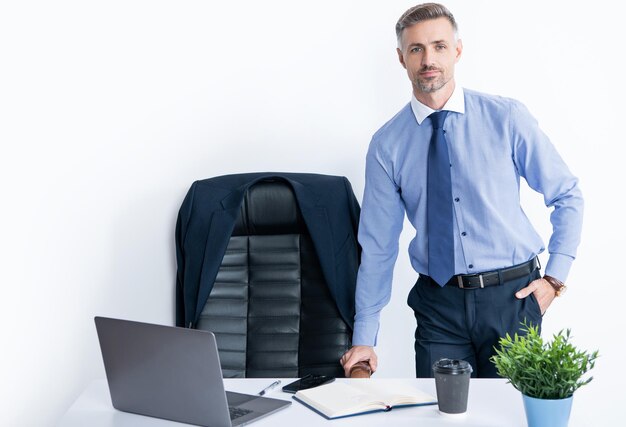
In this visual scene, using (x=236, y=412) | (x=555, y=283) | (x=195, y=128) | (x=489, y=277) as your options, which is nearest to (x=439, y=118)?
(x=489, y=277)

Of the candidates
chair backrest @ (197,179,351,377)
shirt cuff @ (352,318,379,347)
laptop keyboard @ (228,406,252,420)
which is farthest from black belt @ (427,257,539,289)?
laptop keyboard @ (228,406,252,420)

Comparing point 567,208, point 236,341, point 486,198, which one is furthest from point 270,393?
point 567,208

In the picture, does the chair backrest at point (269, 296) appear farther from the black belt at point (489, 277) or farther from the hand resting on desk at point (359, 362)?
the black belt at point (489, 277)

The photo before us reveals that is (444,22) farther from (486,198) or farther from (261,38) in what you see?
(261,38)

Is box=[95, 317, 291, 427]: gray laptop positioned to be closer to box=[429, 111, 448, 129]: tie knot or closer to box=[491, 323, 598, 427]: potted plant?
box=[491, 323, 598, 427]: potted plant

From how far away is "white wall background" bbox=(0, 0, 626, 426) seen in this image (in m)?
2.61

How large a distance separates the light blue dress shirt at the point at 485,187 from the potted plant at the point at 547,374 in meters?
0.87

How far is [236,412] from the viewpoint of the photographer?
1723 millimetres

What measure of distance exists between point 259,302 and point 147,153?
0.74m

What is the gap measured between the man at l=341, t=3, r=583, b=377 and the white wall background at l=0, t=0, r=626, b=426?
1.73 feet

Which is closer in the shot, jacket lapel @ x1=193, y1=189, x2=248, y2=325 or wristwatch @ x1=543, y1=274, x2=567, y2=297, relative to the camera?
wristwatch @ x1=543, y1=274, x2=567, y2=297

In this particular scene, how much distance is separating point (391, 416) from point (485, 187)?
0.97m

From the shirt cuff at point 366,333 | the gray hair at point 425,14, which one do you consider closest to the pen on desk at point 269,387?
the shirt cuff at point 366,333

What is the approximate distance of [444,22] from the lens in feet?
7.82
